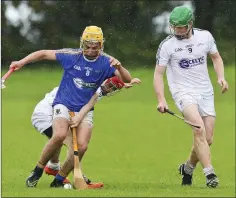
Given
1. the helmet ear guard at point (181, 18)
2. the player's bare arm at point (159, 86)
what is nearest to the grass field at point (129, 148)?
the player's bare arm at point (159, 86)

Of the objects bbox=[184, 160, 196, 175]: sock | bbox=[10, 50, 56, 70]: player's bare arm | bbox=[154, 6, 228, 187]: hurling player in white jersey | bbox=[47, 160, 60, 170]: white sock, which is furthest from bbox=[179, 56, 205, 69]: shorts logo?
bbox=[47, 160, 60, 170]: white sock

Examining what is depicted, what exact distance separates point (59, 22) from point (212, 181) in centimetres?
2995

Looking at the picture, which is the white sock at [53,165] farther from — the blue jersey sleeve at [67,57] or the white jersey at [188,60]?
the white jersey at [188,60]

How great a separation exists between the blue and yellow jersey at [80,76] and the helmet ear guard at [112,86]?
0.37ft

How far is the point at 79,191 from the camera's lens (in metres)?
12.1

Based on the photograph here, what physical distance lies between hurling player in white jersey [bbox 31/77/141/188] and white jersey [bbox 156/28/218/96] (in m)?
0.84

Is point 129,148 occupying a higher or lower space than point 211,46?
lower

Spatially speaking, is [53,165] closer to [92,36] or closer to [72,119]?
[72,119]

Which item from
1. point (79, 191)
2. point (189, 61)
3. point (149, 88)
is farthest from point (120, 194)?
point (149, 88)

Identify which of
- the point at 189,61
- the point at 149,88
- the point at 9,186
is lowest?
the point at 149,88

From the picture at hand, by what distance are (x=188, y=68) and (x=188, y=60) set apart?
12cm


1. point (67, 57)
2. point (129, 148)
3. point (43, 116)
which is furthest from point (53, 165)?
point (129, 148)

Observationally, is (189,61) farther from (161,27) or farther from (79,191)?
(161,27)

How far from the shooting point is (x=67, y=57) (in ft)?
43.1
